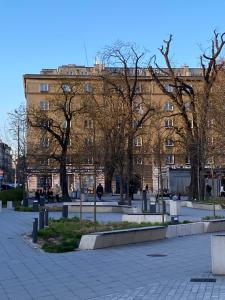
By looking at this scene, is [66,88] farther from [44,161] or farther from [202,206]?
[202,206]

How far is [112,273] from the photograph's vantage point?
1155 cm

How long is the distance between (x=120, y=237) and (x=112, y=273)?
4.85 m

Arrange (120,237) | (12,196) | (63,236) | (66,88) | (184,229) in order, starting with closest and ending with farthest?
1. (120,237)
2. (63,236)
3. (184,229)
4. (12,196)
5. (66,88)

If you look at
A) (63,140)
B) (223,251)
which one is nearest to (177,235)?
(223,251)

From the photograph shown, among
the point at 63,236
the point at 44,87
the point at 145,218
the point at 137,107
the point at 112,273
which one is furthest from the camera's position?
the point at 44,87

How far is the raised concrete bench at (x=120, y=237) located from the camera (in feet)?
51.2

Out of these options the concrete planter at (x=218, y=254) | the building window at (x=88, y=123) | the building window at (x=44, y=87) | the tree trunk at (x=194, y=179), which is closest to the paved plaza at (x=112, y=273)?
the concrete planter at (x=218, y=254)

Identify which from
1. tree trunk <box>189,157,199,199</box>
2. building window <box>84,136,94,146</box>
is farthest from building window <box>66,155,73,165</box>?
tree trunk <box>189,157,199,199</box>

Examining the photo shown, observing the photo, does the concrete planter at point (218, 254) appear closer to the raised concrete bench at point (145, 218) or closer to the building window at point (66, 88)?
the raised concrete bench at point (145, 218)

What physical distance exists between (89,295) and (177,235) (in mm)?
10092

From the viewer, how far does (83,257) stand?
14023 mm

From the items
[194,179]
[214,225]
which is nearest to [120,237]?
[214,225]

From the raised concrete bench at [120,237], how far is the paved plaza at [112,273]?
0.32 metres

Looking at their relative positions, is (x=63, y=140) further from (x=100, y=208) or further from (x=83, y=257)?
(x=83, y=257)
